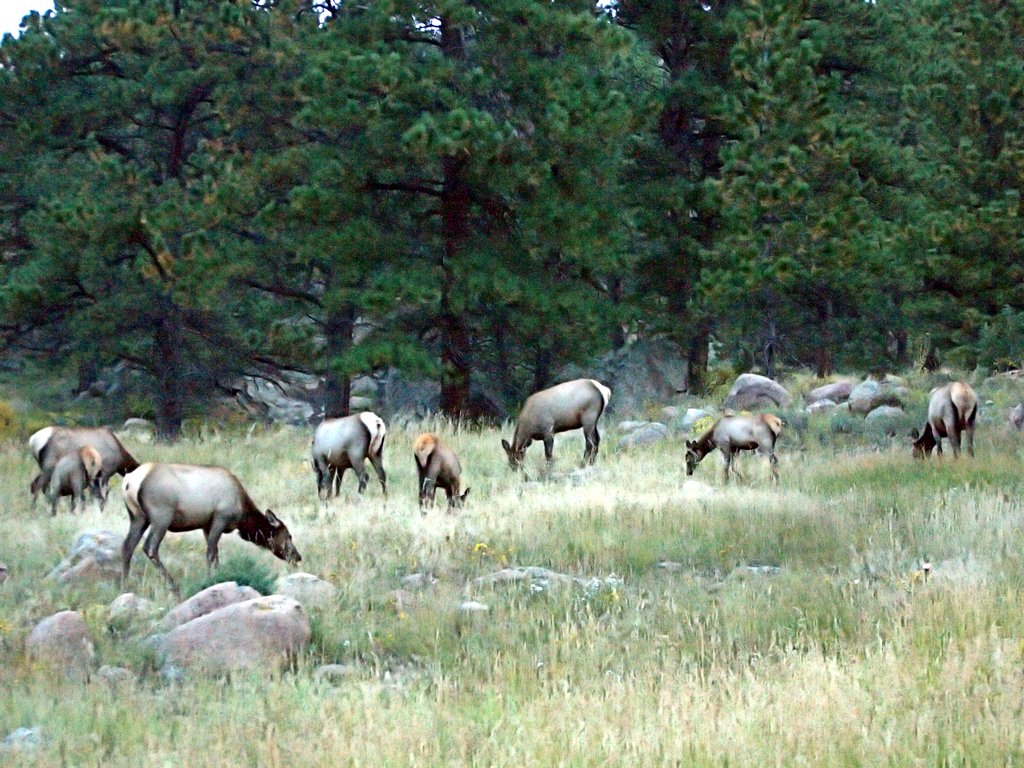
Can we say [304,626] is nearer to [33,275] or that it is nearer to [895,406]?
[895,406]

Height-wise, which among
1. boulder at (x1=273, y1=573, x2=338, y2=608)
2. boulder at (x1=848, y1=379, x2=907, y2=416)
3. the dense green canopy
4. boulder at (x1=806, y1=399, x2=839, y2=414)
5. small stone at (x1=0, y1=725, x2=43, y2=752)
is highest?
the dense green canopy

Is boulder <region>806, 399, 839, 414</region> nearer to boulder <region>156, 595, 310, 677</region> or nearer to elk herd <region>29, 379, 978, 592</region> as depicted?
elk herd <region>29, 379, 978, 592</region>

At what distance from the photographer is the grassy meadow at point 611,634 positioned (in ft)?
18.8

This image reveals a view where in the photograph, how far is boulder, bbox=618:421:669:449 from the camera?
63.8 feet

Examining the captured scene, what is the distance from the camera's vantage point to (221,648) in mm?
7652

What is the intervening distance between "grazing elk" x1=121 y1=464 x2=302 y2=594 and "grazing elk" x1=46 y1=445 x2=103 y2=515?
3.57 metres

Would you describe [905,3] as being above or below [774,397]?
above

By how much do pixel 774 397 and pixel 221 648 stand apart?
16.8 m

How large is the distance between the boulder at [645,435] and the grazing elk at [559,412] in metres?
2.09

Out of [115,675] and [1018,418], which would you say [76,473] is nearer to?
[115,675]

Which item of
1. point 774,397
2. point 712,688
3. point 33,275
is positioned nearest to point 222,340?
point 33,275

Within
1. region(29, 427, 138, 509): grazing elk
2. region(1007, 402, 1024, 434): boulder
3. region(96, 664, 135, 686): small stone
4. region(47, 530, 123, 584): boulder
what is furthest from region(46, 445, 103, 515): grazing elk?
region(1007, 402, 1024, 434): boulder

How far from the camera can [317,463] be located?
14.8 meters

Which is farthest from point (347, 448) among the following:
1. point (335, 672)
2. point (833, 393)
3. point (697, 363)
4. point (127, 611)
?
point (697, 363)
